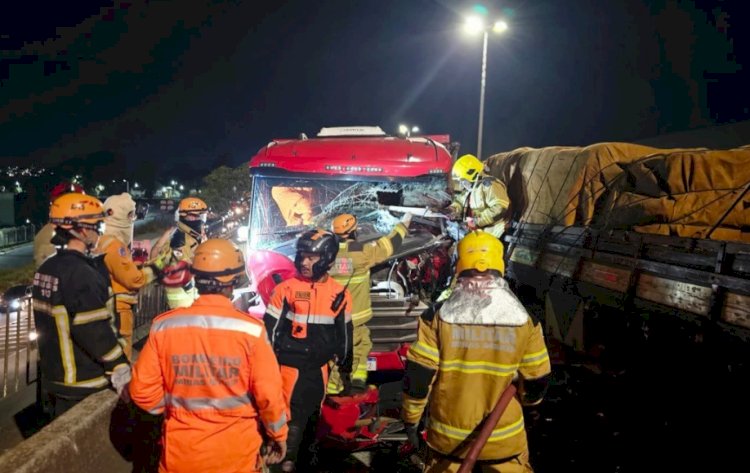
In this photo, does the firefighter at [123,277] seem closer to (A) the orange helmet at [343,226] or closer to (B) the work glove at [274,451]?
(A) the orange helmet at [343,226]

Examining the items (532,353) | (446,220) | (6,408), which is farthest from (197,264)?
(446,220)

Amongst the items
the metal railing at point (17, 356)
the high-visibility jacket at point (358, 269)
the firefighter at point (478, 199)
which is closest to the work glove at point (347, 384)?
the high-visibility jacket at point (358, 269)

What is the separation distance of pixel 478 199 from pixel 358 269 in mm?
2071

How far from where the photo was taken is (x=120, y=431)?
327cm

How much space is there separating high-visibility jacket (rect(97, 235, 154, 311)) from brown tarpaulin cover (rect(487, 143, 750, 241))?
Answer: 416cm

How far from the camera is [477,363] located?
8.55 ft

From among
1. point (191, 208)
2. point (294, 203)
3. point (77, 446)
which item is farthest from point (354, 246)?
point (77, 446)

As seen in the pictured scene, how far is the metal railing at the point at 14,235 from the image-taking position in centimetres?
3653

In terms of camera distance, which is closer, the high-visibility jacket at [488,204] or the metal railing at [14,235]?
→ the high-visibility jacket at [488,204]

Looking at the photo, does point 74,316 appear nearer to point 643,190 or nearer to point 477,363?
point 477,363

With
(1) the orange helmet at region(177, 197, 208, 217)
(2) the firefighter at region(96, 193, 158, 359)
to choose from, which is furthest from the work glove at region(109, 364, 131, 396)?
(1) the orange helmet at region(177, 197, 208, 217)

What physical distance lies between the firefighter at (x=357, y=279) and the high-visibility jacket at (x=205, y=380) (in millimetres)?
1977

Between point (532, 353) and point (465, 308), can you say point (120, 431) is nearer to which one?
point (465, 308)

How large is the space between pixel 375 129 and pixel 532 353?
5092mm
